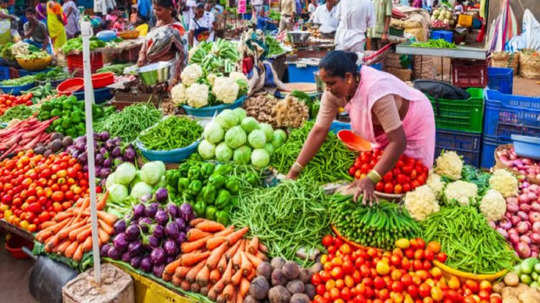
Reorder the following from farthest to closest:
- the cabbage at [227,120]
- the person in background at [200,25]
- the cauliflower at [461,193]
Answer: the person in background at [200,25], the cabbage at [227,120], the cauliflower at [461,193]

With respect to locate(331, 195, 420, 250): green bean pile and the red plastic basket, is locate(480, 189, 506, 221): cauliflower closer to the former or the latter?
locate(331, 195, 420, 250): green bean pile

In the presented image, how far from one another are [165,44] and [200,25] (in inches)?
286

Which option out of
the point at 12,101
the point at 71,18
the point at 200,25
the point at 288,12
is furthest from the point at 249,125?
the point at 71,18

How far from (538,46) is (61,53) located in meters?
10.7

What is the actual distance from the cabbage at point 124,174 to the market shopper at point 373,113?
1.46 meters

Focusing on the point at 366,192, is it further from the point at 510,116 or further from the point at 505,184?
the point at 510,116

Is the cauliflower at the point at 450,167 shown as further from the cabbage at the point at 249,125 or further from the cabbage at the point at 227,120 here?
the cabbage at the point at 227,120

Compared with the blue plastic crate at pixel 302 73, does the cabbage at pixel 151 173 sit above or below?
below

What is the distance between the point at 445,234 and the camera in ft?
8.75

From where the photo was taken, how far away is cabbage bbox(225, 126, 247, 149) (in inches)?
153

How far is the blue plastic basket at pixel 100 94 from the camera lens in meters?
6.15


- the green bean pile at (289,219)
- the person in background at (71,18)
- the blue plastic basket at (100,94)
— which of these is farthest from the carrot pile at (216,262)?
the person in background at (71,18)

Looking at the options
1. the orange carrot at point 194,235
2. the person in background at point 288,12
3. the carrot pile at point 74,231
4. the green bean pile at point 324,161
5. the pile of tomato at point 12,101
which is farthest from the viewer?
the person in background at point 288,12

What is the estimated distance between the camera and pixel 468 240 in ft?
8.52
